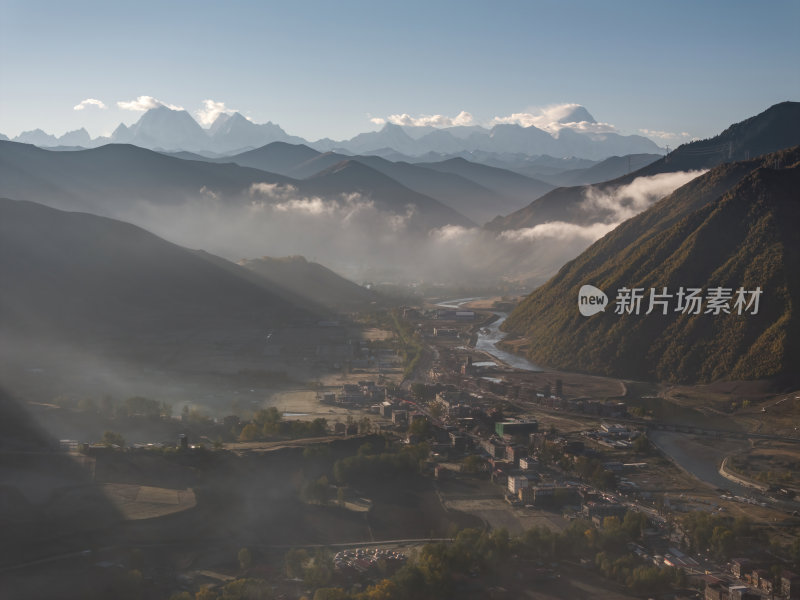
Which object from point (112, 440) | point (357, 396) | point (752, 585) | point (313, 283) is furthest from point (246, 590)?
point (313, 283)

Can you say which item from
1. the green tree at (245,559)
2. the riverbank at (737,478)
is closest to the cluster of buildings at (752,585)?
the riverbank at (737,478)

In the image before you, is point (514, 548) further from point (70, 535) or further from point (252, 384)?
point (252, 384)

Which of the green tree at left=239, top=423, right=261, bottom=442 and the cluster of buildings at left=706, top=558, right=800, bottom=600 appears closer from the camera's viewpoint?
the cluster of buildings at left=706, top=558, right=800, bottom=600

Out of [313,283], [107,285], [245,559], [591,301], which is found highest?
[591,301]

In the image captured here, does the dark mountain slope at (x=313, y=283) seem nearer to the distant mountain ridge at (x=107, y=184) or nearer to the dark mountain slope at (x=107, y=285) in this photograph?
the dark mountain slope at (x=107, y=285)

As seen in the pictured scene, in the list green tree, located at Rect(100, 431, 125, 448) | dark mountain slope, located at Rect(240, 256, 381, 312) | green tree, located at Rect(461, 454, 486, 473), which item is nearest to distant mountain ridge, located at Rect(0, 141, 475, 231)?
dark mountain slope, located at Rect(240, 256, 381, 312)

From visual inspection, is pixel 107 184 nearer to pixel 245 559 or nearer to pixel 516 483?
pixel 516 483

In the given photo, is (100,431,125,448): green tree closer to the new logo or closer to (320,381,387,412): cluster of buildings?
(320,381,387,412): cluster of buildings

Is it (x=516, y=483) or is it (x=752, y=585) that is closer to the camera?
(x=752, y=585)
